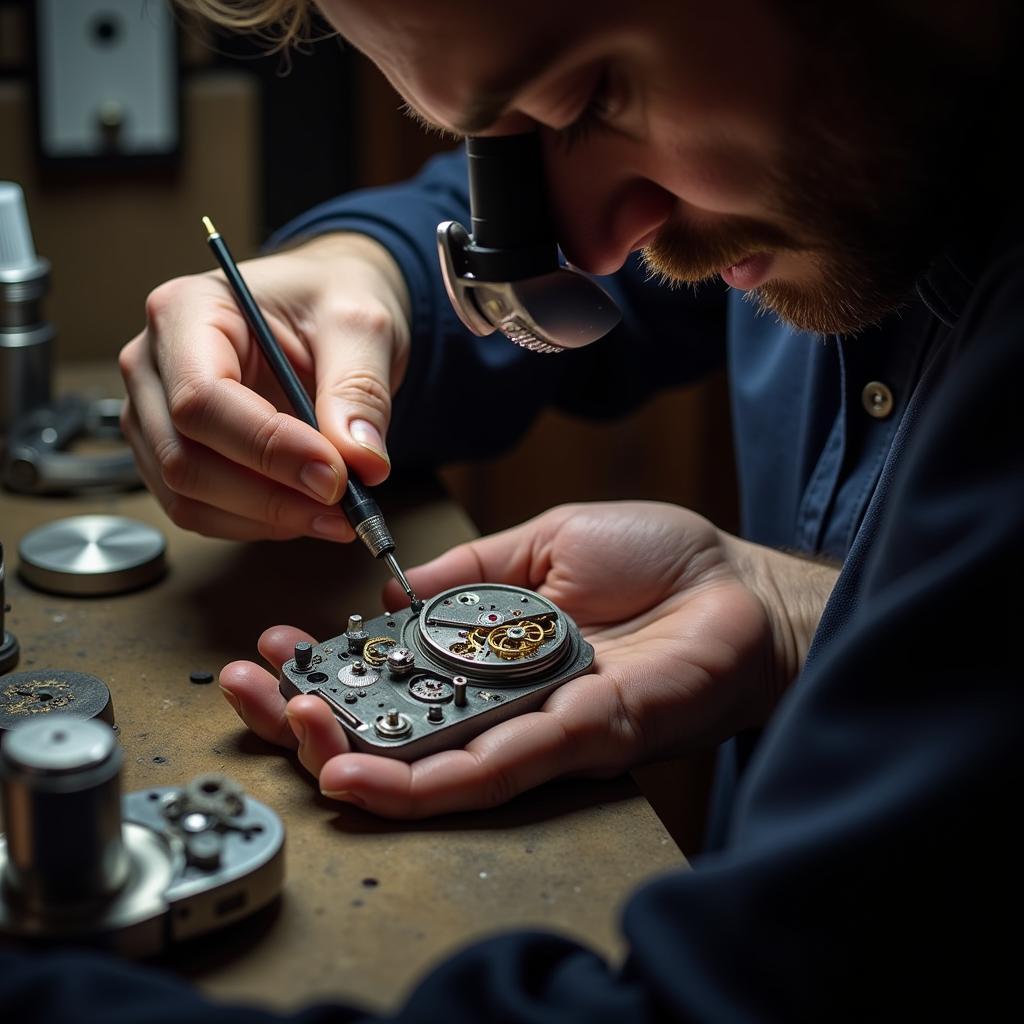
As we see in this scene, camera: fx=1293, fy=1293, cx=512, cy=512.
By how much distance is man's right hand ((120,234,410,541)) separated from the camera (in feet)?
3.53

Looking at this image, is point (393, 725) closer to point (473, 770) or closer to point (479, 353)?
point (473, 770)

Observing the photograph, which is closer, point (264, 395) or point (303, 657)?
point (303, 657)

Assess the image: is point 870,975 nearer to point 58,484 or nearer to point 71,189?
point 58,484

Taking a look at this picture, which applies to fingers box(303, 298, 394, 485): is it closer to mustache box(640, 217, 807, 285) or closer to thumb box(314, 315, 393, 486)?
thumb box(314, 315, 393, 486)

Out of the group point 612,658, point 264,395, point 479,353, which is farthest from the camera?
point 479,353

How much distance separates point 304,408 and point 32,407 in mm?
498

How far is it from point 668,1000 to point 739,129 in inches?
19.4

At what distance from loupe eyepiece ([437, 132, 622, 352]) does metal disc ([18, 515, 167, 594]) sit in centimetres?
42

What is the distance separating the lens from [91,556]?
1185 millimetres

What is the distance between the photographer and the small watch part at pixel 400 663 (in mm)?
919

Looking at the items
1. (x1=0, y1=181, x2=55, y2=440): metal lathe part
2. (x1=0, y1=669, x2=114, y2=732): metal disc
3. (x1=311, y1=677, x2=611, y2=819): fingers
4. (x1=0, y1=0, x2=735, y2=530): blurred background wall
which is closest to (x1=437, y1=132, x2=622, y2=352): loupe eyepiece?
(x1=311, y1=677, x2=611, y2=819): fingers

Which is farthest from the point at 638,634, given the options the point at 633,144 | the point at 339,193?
the point at 339,193

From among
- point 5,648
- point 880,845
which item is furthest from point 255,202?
point 880,845

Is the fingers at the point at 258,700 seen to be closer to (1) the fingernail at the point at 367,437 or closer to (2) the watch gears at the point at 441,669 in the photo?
(2) the watch gears at the point at 441,669
